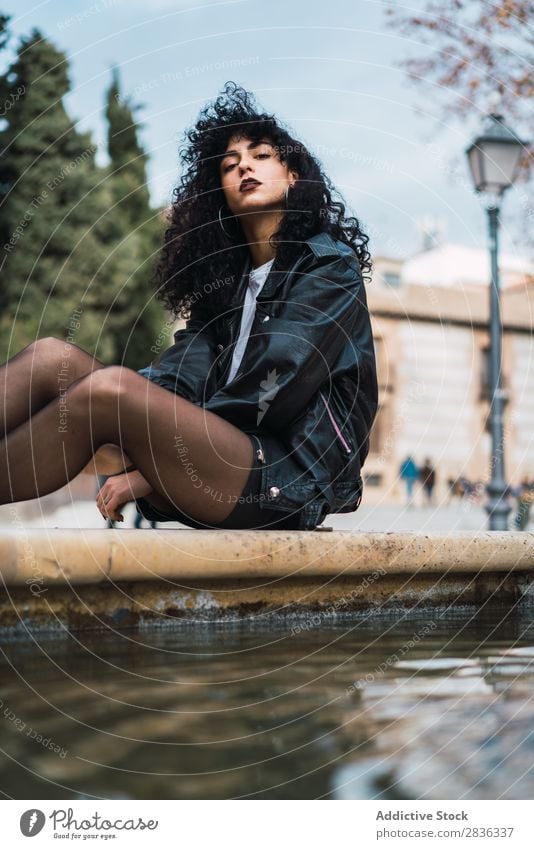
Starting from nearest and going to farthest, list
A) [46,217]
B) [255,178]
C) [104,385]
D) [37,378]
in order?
1. [104,385]
2. [37,378]
3. [255,178]
4. [46,217]

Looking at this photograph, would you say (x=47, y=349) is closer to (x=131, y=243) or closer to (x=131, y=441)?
(x=131, y=441)

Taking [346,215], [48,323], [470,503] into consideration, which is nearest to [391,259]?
[470,503]

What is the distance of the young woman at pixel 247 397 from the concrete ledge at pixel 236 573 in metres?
0.19

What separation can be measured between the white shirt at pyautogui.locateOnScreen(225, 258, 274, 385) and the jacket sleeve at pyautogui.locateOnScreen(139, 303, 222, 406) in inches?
2.9

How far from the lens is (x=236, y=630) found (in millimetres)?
2150

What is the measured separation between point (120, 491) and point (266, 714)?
3.22 ft

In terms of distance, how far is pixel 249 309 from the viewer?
2615 mm

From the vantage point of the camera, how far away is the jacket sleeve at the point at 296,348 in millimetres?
2274

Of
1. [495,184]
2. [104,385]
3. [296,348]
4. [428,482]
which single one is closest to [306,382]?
[296,348]

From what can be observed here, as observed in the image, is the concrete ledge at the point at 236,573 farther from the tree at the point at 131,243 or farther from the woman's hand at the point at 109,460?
the tree at the point at 131,243

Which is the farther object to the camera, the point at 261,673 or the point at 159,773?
the point at 261,673

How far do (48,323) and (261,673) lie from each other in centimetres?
2064

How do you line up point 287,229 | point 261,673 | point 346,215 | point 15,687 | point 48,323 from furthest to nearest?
point 48,323
point 346,215
point 287,229
point 261,673
point 15,687
